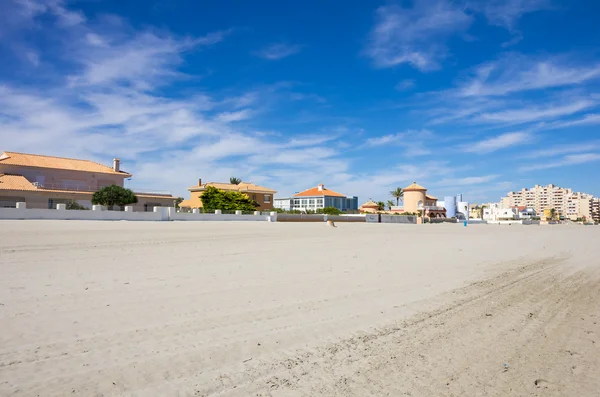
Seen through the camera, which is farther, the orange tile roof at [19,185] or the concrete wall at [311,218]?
the concrete wall at [311,218]

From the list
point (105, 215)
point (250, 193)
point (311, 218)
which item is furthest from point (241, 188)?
point (105, 215)

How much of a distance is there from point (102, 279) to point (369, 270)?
19.8 ft

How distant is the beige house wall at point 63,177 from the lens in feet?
143

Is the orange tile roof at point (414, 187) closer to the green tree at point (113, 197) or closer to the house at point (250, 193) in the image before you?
the house at point (250, 193)

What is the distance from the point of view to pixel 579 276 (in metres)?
10.1

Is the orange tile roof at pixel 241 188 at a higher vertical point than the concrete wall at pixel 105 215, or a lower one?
higher

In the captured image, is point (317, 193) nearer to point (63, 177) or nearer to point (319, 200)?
point (319, 200)

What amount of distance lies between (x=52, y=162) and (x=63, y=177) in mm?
2631

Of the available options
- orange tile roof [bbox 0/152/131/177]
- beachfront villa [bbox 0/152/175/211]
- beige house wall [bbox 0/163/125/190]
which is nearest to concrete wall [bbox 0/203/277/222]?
beachfront villa [bbox 0/152/175/211]

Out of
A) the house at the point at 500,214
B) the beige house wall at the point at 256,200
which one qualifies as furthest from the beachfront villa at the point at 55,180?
the house at the point at 500,214

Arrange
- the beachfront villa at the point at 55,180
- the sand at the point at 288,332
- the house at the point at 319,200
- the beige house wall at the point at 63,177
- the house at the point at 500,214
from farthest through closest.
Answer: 1. the house at the point at 500,214
2. the house at the point at 319,200
3. the beige house wall at the point at 63,177
4. the beachfront villa at the point at 55,180
5. the sand at the point at 288,332

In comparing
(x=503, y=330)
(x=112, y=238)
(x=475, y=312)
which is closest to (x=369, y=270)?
(x=475, y=312)

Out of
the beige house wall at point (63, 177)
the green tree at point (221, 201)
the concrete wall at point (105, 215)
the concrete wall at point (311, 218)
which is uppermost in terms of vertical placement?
the beige house wall at point (63, 177)

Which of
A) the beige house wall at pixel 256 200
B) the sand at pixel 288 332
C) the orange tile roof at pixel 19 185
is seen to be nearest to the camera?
the sand at pixel 288 332
